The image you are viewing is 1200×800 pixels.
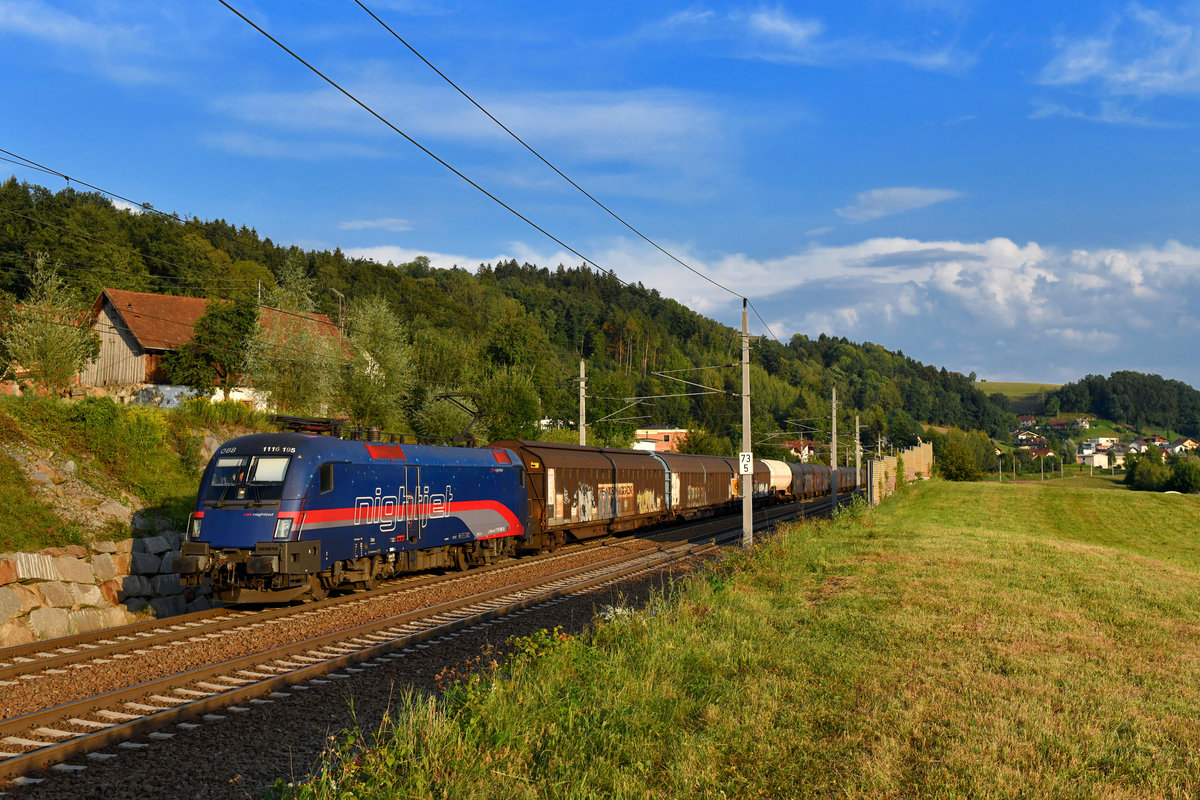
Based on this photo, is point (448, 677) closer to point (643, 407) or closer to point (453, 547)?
point (453, 547)

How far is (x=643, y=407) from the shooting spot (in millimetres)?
119938

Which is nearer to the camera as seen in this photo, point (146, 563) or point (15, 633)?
point (15, 633)

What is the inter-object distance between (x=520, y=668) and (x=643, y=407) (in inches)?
4366

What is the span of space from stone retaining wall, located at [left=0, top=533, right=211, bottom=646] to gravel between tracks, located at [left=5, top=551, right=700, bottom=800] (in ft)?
25.0

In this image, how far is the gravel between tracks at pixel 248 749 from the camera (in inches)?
275

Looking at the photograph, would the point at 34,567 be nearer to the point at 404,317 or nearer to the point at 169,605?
the point at 169,605

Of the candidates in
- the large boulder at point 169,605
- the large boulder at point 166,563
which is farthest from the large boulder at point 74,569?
Result: the large boulder at point 166,563

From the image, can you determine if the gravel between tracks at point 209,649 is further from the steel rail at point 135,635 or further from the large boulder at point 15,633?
the large boulder at point 15,633

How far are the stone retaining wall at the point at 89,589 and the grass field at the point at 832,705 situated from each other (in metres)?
9.52

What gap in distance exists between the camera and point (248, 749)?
26.1ft

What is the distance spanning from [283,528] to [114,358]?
43.9m

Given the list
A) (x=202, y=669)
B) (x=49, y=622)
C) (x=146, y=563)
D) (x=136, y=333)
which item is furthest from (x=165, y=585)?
(x=136, y=333)

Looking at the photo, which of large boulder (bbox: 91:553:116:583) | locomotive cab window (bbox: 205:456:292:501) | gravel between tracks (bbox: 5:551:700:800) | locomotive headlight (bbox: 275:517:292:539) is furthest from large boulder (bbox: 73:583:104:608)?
gravel between tracks (bbox: 5:551:700:800)

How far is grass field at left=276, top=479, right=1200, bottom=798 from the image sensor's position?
250 inches
